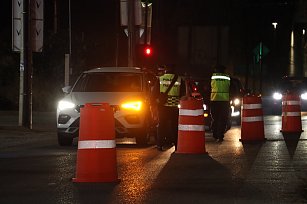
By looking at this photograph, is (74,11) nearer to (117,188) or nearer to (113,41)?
(113,41)

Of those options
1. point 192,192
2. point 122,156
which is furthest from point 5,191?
point 122,156

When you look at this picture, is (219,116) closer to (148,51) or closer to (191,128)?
(191,128)

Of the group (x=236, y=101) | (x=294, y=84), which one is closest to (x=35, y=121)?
(x=236, y=101)

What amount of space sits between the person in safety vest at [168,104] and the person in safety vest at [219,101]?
73.8 inches

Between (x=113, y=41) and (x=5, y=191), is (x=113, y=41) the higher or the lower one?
the higher one

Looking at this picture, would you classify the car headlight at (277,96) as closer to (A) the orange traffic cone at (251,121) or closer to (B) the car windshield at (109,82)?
(A) the orange traffic cone at (251,121)

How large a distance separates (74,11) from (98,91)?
31240 millimetres

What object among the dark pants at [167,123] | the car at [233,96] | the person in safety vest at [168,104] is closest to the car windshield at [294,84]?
the car at [233,96]

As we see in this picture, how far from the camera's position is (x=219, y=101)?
57.0 ft

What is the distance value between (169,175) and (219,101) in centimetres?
672

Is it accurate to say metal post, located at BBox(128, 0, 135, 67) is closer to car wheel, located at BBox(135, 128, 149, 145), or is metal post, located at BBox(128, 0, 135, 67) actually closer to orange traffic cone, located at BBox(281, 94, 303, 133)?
orange traffic cone, located at BBox(281, 94, 303, 133)

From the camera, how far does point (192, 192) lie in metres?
9.31

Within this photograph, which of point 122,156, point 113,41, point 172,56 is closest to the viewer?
point 122,156

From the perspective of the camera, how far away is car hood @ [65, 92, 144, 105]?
15.8 meters
